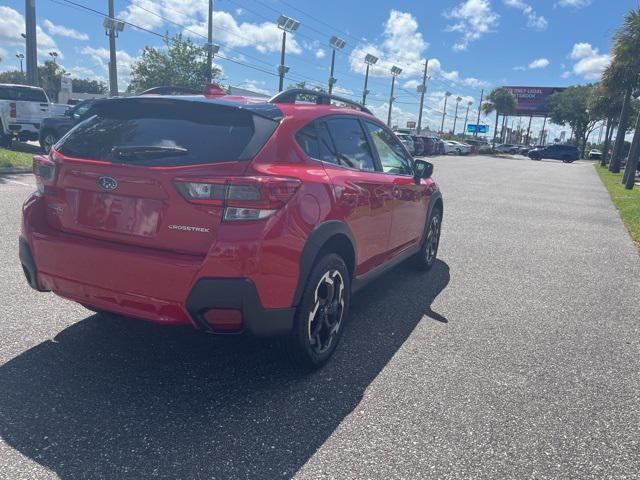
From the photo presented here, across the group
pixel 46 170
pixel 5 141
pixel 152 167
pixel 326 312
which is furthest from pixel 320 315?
pixel 5 141

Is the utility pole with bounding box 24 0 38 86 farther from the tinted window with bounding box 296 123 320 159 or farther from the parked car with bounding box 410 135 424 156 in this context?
the parked car with bounding box 410 135 424 156

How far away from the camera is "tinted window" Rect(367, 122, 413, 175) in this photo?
444cm

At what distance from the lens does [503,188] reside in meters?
17.3

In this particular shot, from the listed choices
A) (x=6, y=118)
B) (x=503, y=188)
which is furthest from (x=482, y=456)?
(x=6, y=118)

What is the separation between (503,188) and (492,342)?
1429cm

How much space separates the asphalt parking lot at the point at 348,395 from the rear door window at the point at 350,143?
129 centimetres

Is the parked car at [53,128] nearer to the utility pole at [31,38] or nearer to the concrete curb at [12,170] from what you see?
the concrete curb at [12,170]

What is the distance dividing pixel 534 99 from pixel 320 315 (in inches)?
3929

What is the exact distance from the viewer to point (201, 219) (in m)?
2.69

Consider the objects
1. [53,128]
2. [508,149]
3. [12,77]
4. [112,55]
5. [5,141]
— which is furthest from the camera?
[12,77]

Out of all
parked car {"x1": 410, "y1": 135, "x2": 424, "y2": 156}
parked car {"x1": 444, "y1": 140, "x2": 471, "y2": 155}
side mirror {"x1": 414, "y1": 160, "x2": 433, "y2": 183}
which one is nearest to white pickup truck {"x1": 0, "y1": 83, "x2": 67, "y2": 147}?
side mirror {"x1": 414, "y1": 160, "x2": 433, "y2": 183}

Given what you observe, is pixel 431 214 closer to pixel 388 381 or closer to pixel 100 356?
pixel 388 381

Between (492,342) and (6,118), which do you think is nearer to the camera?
(492,342)

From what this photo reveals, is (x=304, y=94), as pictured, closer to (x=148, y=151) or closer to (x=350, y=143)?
(x=350, y=143)
